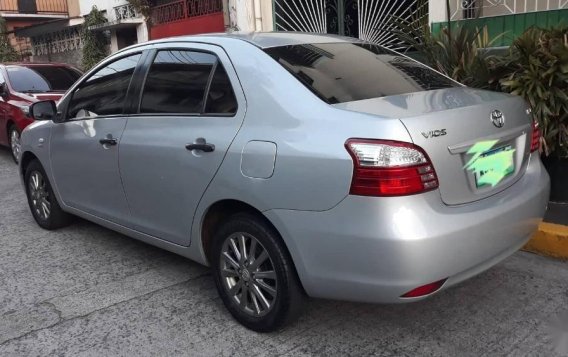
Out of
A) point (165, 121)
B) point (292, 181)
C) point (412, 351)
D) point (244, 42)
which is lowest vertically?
point (412, 351)

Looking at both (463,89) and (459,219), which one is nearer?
(459,219)

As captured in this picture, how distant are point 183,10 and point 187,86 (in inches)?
418

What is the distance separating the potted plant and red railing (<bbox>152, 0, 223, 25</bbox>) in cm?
842

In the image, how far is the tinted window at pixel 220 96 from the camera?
3041mm

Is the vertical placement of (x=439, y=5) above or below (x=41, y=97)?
above

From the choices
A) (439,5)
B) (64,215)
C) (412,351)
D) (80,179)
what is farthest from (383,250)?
(439,5)

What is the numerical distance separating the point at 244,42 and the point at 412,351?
193 cm

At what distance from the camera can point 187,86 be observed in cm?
333

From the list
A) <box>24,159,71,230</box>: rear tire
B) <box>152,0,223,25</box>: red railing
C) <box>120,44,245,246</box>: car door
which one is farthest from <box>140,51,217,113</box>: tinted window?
<box>152,0,223,25</box>: red railing

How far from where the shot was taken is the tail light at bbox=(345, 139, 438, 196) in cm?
237

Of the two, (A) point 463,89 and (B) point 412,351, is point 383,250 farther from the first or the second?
(A) point 463,89

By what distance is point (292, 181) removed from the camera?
2.59 m

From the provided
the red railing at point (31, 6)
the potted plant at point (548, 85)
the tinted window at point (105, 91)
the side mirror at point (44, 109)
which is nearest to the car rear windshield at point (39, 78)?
the side mirror at point (44, 109)

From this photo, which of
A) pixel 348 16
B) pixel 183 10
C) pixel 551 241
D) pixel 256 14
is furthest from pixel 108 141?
pixel 183 10
